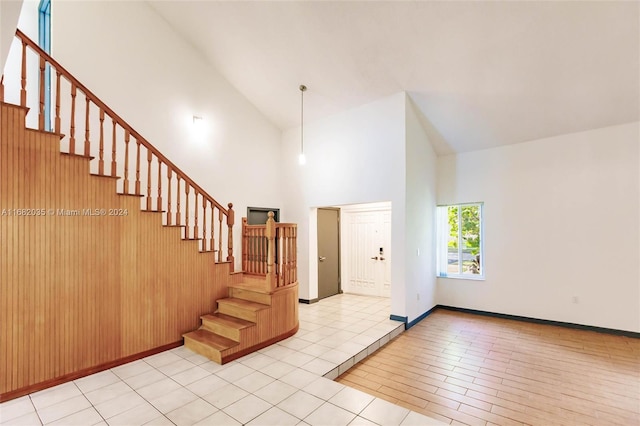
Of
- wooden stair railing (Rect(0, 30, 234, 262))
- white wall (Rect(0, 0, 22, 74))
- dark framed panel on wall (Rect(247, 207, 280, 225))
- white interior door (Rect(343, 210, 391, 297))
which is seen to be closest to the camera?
white wall (Rect(0, 0, 22, 74))

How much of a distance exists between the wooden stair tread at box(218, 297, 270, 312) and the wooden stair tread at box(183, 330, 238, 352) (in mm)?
436

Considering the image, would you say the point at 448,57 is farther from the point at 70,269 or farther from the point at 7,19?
the point at 70,269

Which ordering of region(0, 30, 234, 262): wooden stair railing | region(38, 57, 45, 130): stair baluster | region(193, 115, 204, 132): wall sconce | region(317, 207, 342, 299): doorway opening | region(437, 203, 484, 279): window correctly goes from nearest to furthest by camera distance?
region(38, 57, 45, 130): stair baluster → region(0, 30, 234, 262): wooden stair railing → region(193, 115, 204, 132): wall sconce → region(437, 203, 484, 279): window → region(317, 207, 342, 299): doorway opening

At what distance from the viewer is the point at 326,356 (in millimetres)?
3613

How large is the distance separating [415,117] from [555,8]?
229 cm

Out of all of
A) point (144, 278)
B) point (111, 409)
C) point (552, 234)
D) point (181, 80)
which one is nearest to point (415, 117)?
point (552, 234)

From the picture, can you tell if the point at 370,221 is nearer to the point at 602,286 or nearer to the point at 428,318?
the point at 428,318

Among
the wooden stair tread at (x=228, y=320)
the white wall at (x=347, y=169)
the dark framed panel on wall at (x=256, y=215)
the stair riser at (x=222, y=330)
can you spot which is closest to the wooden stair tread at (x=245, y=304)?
the wooden stair tread at (x=228, y=320)

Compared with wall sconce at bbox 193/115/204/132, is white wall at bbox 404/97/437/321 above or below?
below

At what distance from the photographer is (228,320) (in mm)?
3977

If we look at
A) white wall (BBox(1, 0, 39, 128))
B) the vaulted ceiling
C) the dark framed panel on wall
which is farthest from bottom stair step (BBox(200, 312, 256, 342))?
the vaulted ceiling

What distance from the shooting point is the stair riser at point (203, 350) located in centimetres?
343

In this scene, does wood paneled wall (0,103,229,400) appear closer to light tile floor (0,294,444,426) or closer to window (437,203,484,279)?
light tile floor (0,294,444,426)

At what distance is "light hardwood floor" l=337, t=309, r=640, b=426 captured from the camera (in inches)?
110
